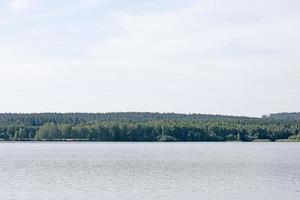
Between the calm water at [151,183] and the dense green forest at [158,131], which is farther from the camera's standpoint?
the dense green forest at [158,131]

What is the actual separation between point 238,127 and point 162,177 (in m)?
116

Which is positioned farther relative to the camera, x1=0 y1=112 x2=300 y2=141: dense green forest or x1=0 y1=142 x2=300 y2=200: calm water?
x1=0 y1=112 x2=300 y2=141: dense green forest

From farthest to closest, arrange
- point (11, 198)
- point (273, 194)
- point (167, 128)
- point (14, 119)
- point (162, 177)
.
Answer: point (14, 119)
point (167, 128)
point (162, 177)
point (273, 194)
point (11, 198)

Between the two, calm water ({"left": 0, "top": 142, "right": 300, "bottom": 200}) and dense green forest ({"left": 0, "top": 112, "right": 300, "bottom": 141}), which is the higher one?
dense green forest ({"left": 0, "top": 112, "right": 300, "bottom": 141})

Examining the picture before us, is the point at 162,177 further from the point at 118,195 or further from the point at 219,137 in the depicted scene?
the point at 219,137

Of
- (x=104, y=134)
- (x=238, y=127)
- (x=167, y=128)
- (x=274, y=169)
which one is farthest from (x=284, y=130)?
(x=274, y=169)

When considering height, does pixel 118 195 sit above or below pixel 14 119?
below

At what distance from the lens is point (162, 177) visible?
4731 centimetres

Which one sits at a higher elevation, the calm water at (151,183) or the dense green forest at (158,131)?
the dense green forest at (158,131)

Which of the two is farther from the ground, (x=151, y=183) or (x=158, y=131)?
(x=158, y=131)

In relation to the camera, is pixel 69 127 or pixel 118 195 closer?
pixel 118 195

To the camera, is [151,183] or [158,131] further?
[158,131]

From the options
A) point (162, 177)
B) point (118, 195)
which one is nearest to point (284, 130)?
point (162, 177)

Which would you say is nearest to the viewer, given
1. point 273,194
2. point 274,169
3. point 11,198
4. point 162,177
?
point 11,198
